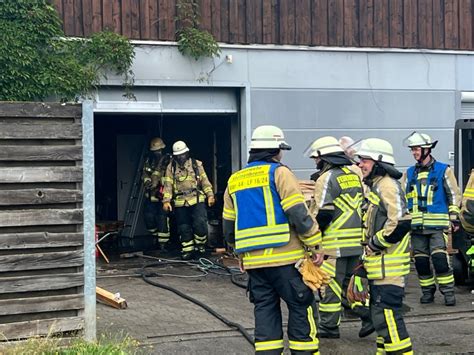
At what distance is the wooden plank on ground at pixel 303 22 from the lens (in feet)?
41.7

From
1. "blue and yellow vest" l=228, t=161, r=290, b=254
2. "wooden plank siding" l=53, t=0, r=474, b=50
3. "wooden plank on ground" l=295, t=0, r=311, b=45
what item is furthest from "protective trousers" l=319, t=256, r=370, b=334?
"wooden plank on ground" l=295, t=0, r=311, b=45

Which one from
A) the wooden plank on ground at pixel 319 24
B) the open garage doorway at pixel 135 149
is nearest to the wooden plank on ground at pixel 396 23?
the wooden plank on ground at pixel 319 24

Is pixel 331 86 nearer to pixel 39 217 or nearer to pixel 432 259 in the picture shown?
pixel 432 259

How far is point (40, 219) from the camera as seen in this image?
20.8 feet

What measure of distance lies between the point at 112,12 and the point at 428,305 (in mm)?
6358

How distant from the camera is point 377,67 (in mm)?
13203

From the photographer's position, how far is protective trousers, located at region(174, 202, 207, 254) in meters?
12.7

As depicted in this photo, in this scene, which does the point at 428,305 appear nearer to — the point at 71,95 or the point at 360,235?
the point at 360,235

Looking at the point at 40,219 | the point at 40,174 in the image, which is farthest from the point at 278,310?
the point at 40,174

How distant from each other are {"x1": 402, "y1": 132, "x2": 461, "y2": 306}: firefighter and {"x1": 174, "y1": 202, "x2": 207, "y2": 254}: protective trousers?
4.47 metres

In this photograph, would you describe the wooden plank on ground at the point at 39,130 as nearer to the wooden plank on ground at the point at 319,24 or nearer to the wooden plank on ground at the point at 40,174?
the wooden plank on ground at the point at 40,174

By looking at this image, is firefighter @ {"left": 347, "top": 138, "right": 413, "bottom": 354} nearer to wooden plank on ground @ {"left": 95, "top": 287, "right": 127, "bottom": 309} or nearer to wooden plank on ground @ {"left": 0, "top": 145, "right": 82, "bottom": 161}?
wooden plank on ground @ {"left": 0, "top": 145, "right": 82, "bottom": 161}

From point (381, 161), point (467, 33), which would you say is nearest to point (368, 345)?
point (381, 161)

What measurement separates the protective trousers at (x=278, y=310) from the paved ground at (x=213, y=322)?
95cm
